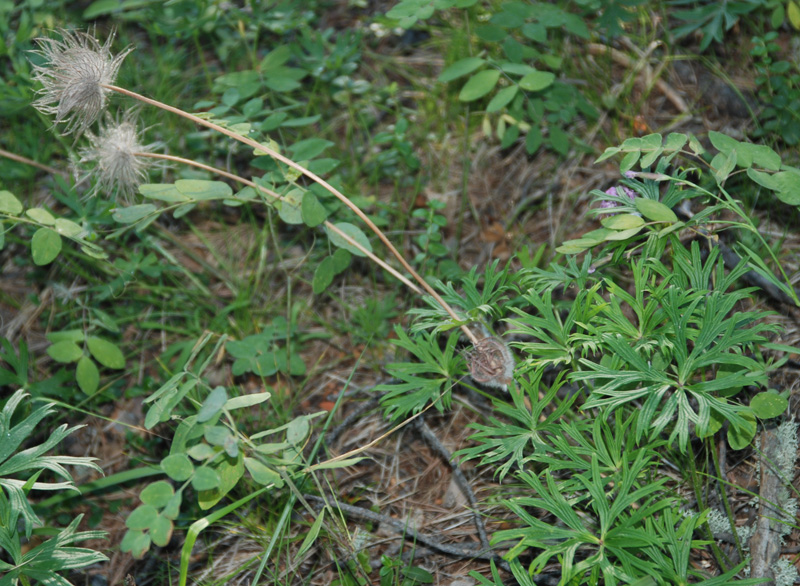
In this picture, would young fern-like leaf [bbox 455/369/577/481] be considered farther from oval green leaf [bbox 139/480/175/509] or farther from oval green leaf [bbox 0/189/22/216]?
oval green leaf [bbox 0/189/22/216]

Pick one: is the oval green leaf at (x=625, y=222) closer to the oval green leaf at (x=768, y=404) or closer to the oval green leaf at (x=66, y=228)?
the oval green leaf at (x=768, y=404)

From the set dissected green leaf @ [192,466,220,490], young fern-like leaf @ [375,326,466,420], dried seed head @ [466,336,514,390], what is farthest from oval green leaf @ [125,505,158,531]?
dried seed head @ [466,336,514,390]

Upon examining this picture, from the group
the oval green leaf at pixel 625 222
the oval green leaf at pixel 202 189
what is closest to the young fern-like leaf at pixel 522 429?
the oval green leaf at pixel 625 222

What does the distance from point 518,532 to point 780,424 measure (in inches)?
35.6

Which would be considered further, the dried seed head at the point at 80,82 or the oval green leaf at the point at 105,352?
the oval green leaf at the point at 105,352

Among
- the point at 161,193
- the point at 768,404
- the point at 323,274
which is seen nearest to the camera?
the point at 768,404

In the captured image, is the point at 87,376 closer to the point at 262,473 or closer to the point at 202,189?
the point at 202,189

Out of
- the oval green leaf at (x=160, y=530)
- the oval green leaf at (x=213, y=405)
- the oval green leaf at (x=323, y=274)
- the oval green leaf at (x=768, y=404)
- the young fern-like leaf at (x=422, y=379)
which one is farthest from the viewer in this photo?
the oval green leaf at (x=323, y=274)

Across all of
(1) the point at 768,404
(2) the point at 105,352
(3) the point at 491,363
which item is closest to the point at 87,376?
(2) the point at 105,352

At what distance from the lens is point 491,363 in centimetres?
200

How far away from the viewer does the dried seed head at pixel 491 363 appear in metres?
1.99

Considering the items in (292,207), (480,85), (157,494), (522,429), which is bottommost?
(522,429)

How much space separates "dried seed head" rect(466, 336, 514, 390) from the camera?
78.4 inches

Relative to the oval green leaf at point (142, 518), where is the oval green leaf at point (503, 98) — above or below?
above
